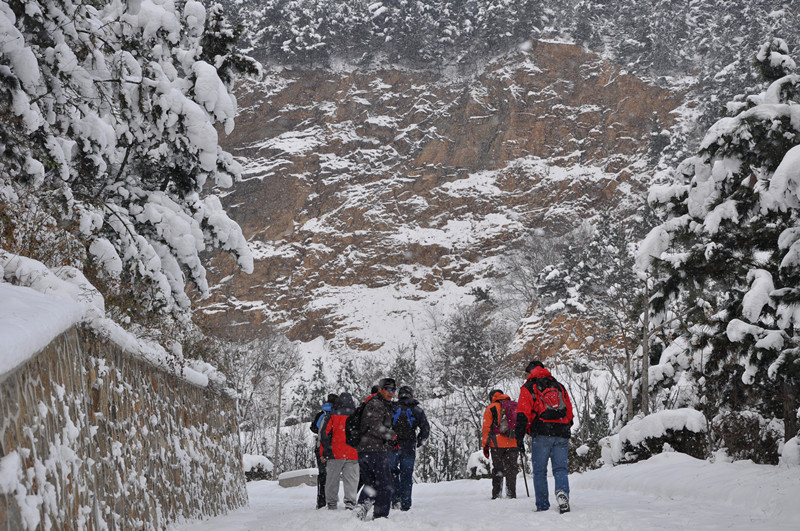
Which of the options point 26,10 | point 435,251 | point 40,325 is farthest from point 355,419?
point 435,251

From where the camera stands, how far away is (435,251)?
7819 cm

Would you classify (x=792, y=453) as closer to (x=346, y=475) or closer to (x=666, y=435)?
(x=346, y=475)

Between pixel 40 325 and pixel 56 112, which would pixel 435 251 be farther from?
pixel 40 325

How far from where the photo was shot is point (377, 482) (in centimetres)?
765

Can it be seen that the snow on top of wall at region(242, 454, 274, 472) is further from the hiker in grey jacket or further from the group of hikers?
the hiker in grey jacket

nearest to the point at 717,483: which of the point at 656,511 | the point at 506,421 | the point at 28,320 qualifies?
the point at 656,511

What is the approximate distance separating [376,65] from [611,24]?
2999 centimetres

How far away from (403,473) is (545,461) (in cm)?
238

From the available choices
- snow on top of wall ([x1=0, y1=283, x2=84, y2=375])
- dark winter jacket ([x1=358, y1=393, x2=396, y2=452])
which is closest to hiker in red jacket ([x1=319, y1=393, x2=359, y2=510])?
dark winter jacket ([x1=358, y1=393, x2=396, y2=452])

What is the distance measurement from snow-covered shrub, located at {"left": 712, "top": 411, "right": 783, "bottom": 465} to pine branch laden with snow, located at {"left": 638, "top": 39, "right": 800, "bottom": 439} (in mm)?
516

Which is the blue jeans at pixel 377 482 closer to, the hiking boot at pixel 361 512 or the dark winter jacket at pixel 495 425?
the hiking boot at pixel 361 512

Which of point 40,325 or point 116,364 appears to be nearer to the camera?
point 40,325

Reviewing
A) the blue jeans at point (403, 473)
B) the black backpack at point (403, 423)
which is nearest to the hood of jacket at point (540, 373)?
the black backpack at point (403, 423)

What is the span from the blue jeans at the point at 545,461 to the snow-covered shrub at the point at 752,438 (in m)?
4.21
